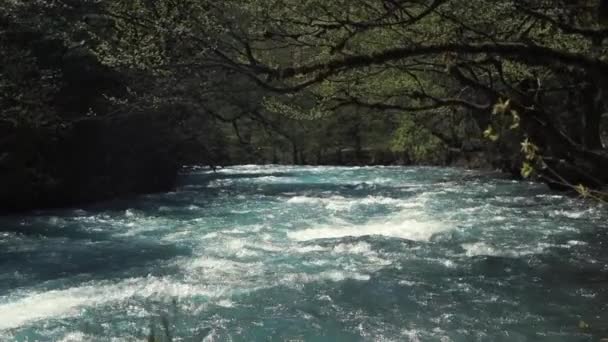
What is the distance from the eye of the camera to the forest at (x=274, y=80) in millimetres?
6375

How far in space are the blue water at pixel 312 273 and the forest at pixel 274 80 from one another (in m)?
2.27

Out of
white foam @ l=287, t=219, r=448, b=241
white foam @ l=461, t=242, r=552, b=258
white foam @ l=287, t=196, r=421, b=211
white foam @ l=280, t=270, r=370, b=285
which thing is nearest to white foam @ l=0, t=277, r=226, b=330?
white foam @ l=280, t=270, r=370, b=285

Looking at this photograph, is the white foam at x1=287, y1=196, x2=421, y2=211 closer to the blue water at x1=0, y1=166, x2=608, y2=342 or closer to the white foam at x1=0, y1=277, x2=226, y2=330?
the blue water at x1=0, y1=166, x2=608, y2=342

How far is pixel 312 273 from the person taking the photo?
40.3 ft

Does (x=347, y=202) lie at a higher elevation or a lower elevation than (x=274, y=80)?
lower

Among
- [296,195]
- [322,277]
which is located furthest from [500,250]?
[296,195]

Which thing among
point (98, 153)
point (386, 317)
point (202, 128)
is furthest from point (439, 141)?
point (386, 317)

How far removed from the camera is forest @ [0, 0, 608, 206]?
6375 mm

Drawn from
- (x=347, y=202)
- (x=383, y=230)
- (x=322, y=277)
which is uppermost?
(x=347, y=202)

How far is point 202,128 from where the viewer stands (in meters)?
29.6

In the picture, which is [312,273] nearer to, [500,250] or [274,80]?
[500,250]

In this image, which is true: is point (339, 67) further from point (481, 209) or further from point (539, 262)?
point (481, 209)

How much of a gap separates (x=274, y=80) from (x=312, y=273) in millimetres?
6012

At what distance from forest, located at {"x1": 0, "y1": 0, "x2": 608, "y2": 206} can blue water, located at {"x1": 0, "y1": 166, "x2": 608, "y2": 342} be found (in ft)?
7.45
